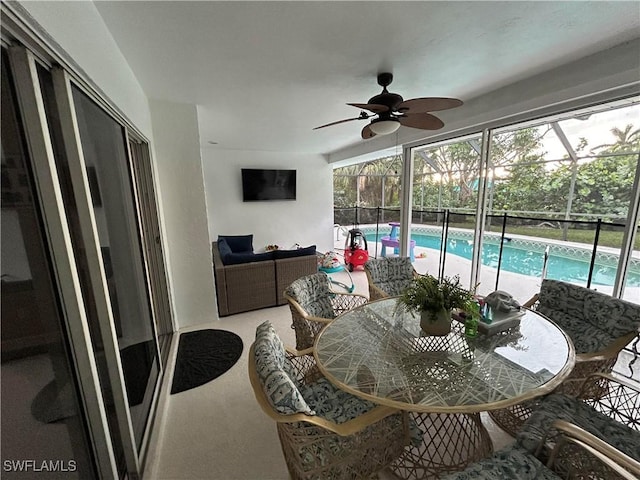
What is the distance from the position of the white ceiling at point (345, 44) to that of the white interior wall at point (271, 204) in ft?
10.2

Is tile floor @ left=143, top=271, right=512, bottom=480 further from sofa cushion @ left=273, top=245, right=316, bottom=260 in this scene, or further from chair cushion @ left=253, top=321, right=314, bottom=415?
sofa cushion @ left=273, top=245, right=316, bottom=260

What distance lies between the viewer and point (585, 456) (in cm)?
98

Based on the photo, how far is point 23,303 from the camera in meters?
0.77

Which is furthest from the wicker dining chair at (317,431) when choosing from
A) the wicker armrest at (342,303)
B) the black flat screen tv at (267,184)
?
the black flat screen tv at (267,184)

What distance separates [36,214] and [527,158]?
6.05m

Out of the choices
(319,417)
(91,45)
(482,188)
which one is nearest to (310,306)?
(319,417)

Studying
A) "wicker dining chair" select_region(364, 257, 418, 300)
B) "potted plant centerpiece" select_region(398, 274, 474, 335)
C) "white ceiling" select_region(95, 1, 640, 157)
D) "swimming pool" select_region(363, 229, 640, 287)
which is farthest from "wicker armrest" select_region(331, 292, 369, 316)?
"swimming pool" select_region(363, 229, 640, 287)

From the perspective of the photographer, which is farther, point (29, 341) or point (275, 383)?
point (275, 383)

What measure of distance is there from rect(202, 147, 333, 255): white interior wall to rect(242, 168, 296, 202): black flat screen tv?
14 centimetres

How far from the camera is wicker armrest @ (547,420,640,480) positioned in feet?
2.79

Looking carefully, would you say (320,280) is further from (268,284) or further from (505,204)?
(505,204)

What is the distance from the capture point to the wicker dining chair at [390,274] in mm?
2564

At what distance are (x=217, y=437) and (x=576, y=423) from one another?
191 cm

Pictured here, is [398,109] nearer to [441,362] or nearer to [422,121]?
[422,121]
